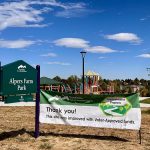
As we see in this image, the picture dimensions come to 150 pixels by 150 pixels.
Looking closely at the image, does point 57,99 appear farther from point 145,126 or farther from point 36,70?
point 145,126

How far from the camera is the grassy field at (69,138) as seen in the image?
10.0 metres

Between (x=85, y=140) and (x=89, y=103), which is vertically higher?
(x=89, y=103)

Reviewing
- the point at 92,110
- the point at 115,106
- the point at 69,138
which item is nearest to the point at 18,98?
the point at 69,138

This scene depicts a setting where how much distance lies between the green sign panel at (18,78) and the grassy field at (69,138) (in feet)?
4.43

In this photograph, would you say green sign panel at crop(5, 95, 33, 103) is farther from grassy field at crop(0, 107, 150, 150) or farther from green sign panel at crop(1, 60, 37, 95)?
grassy field at crop(0, 107, 150, 150)

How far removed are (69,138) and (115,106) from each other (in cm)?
158

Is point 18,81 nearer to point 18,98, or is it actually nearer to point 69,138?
point 18,98

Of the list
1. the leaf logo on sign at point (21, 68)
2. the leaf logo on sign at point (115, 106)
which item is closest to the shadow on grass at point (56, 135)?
the leaf logo on sign at point (115, 106)

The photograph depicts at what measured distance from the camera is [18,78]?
36.0 feet

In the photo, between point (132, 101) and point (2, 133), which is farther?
point (2, 133)

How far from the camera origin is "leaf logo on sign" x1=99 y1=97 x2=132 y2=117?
10.7m

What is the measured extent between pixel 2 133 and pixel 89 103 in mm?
2875

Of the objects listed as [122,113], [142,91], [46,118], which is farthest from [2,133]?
[142,91]

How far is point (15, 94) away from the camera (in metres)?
10.9
